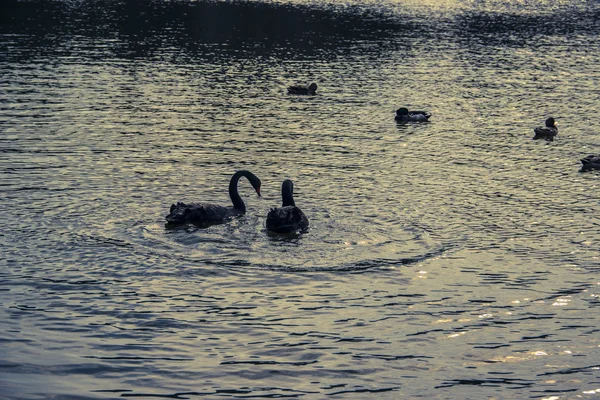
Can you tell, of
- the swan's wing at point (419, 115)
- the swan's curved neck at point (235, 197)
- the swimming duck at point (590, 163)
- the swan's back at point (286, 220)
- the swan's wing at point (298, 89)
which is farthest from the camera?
the swan's wing at point (298, 89)

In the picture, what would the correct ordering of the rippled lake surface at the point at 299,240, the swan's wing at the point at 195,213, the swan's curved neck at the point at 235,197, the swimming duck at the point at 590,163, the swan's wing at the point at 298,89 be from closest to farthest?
1. the rippled lake surface at the point at 299,240
2. the swan's wing at the point at 195,213
3. the swan's curved neck at the point at 235,197
4. the swimming duck at the point at 590,163
5. the swan's wing at the point at 298,89

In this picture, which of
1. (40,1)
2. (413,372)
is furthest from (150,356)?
(40,1)

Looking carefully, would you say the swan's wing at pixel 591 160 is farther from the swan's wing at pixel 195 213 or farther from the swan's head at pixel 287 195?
the swan's wing at pixel 195 213

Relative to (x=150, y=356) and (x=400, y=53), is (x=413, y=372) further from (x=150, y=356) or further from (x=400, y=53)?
(x=400, y=53)

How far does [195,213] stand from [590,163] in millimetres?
18058

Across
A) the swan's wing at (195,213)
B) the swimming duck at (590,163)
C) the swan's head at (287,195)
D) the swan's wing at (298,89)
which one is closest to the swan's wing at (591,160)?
the swimming duck at (590,163)

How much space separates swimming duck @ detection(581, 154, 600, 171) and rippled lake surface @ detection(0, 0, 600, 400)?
692mm

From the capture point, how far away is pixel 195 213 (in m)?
28.3

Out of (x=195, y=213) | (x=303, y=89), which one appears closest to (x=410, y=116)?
(x=303, y=89)

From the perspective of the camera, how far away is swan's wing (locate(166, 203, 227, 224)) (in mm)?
28078

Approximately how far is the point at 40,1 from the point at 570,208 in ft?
340

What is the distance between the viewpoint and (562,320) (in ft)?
71.2

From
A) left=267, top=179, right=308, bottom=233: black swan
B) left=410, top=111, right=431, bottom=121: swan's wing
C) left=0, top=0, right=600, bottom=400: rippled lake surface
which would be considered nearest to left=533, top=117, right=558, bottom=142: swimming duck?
left=0, top=0, right=600, bottom=400: rippled lake surface

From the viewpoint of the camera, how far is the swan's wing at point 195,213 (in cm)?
2808
